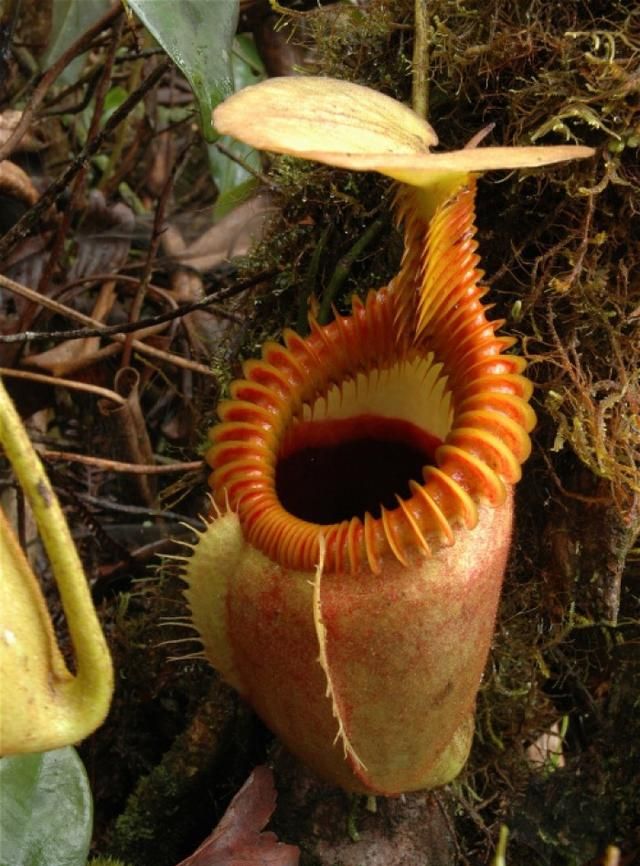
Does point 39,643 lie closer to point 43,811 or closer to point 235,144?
point 43,811

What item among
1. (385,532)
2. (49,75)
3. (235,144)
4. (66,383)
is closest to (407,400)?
(385,532)

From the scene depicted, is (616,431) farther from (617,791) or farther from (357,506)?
(617,791)

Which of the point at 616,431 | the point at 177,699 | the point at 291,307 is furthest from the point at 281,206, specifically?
the point at 177,699

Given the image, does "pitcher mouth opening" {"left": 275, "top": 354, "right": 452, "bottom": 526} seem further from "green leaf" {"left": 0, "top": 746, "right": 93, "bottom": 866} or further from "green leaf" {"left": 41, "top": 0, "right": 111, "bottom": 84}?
"green leaf" {"left": 41, "top": 0, "right": 111, "bottom": 84}

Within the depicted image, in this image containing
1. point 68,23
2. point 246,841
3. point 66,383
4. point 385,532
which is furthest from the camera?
point 66,383

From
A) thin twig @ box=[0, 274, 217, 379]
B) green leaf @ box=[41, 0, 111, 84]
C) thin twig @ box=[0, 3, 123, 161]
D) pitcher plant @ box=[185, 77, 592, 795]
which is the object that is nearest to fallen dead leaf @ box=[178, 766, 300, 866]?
pitcher plant @ box=[185, 77, 592, 795]

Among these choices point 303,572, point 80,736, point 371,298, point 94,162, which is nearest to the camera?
point 80,736
